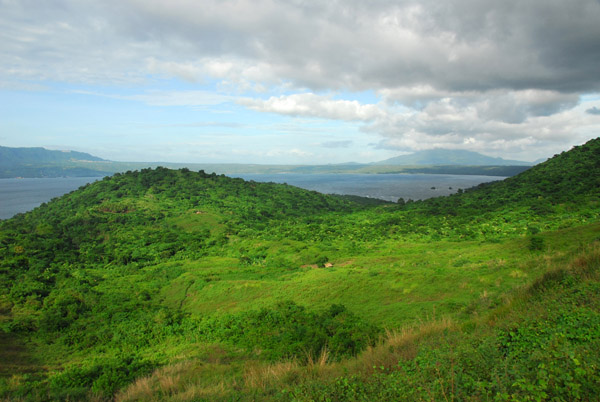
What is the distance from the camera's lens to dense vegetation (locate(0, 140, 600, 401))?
7.50 meters

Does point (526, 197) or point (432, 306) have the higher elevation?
point (526, 197)

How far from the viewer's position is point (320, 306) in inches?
817

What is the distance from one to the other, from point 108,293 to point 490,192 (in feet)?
224

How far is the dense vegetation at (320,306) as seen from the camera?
7.50m

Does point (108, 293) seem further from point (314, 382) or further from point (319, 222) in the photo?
point (319, 222)

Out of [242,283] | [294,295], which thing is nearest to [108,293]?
[242,283]

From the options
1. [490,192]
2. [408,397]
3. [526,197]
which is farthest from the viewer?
[490,192]

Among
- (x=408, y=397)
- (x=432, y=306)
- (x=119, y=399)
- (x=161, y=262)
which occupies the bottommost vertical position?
(x=161, y=262)

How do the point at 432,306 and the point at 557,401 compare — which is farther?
the point at 432,306

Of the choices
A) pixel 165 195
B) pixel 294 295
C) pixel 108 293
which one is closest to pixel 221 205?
pixel 165 195

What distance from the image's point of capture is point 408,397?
661 cm

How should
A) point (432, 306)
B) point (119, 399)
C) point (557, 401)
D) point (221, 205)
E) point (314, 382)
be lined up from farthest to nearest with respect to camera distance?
point (221, 205) → point (432, 306) → point (119, 399) → point (314, 382) → point (557, 401)

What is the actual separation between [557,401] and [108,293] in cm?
3118

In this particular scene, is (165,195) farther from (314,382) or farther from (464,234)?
(314,382)
